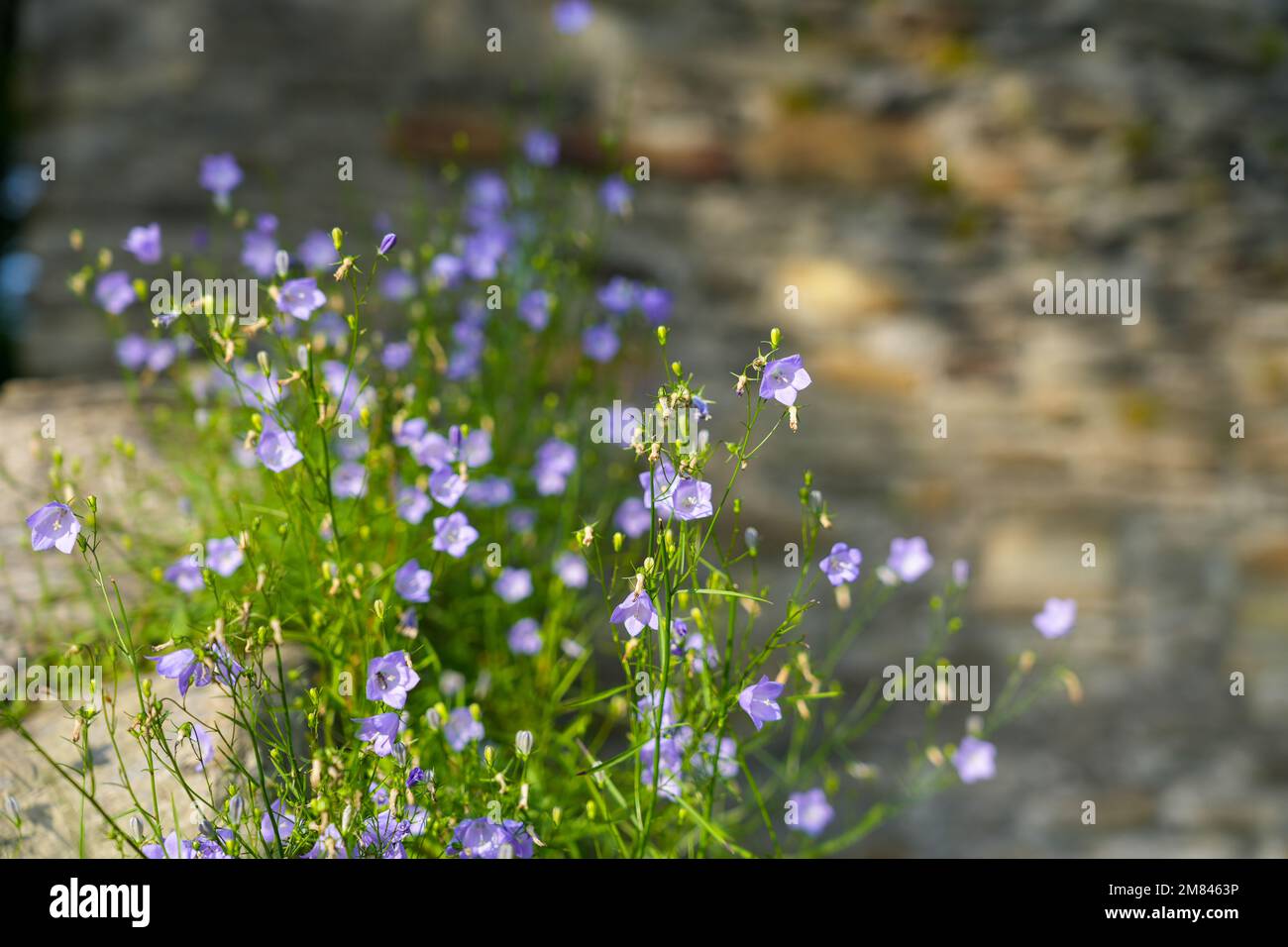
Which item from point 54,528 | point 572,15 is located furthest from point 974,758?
point 572,15

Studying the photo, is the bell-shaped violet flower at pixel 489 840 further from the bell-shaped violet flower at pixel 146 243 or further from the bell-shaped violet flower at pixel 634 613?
the bell-shaped violet flower at pixel 146 243

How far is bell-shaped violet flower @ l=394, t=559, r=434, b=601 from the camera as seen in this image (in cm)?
165

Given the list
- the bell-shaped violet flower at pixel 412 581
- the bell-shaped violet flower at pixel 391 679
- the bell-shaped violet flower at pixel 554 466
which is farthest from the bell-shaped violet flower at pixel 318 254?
the bell-shaped violet flower at pixel 391 679

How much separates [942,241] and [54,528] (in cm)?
256

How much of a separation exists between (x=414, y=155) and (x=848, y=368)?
153 cm

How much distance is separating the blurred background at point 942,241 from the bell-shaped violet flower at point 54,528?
1.59m

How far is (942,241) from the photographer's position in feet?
10.2

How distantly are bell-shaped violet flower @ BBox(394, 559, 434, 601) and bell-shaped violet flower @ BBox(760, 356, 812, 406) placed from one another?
0.66 meters

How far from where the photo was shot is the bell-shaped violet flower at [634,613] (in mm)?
1318

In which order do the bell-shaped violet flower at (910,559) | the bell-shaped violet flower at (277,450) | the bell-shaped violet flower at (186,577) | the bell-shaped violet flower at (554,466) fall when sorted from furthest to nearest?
the bell-shaped violet flower at (554,466) → the bell-shaped violet flower at (910,559) → the bell-shaped violet flower at (186,577) → the bell-shaped violet flower at (277,450)

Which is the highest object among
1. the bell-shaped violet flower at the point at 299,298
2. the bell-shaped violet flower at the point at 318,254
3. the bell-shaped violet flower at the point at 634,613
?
the bell-shaped violet flower at the point at 318,254
